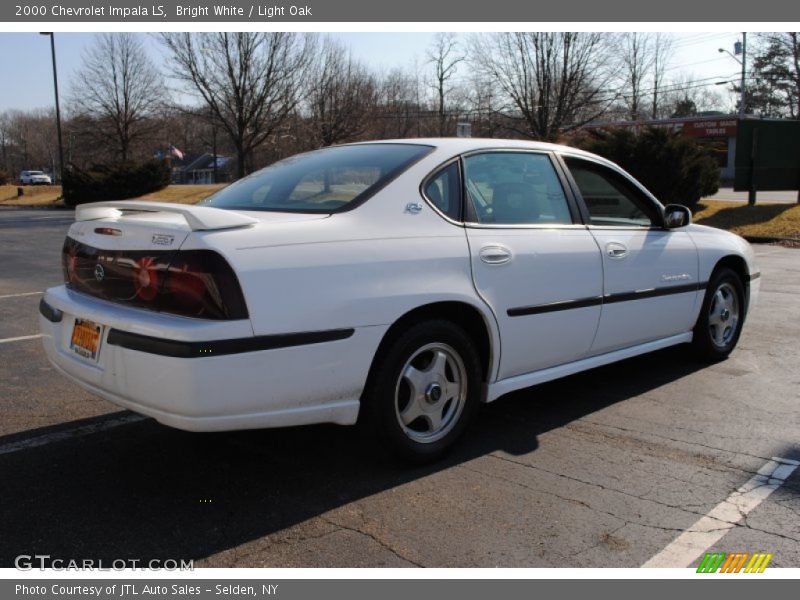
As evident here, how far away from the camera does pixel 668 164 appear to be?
19.6 metres

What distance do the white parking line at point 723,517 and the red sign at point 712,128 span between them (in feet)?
159

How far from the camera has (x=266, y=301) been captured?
10.0ft

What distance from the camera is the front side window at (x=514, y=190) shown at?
4062 mm

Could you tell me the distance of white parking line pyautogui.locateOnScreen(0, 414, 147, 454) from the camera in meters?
3.99

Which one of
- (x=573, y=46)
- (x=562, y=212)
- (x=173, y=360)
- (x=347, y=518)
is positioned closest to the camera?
(x=173, y=360)

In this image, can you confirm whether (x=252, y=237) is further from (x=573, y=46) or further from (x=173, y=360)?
(x=573, y=46)

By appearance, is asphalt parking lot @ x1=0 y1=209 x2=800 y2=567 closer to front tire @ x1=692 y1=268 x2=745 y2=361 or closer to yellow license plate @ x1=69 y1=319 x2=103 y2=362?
front tire @ x1=692 y1=268 x2=745 y2=361

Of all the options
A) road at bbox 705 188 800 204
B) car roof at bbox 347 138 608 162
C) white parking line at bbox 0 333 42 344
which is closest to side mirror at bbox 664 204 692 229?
car roof at bbox 347 138 608 162

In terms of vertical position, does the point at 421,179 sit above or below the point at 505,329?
above

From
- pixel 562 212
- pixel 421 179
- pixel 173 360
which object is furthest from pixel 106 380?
pixel 562 212

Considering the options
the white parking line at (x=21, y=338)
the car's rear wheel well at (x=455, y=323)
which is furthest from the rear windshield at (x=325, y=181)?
the white parking line at (x=21, y=338)

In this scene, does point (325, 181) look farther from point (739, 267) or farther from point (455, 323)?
point (739, 267)

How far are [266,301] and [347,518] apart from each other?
3.31ft

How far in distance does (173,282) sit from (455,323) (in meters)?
1.47
